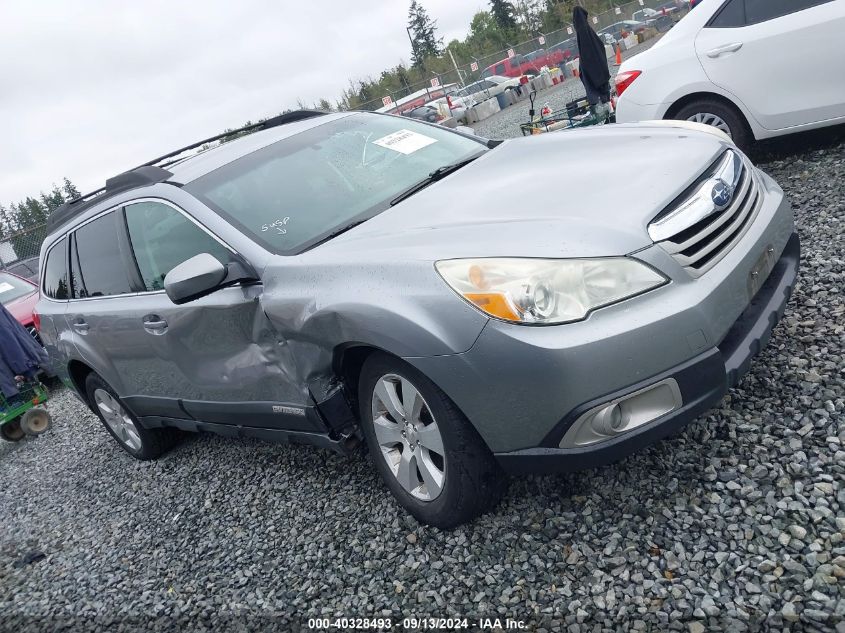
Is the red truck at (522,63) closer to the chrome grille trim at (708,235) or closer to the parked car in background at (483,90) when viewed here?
the parked car in background at (483,90)

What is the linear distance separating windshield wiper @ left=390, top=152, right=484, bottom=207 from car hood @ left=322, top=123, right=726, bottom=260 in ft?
0.24

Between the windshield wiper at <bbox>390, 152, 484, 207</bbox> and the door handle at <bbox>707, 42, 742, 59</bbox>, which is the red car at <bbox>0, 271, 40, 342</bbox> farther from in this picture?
the door handle at <bbox>707, 42, 742, 59</bbox>

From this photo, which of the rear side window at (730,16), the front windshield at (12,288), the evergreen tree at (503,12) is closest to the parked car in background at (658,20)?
the rear side window at (730,16)

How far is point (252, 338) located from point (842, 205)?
3870mm

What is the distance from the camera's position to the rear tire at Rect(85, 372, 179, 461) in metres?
4.70

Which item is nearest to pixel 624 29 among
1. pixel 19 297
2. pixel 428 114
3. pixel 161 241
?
pixel 428 114

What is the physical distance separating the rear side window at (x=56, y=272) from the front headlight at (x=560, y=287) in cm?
369

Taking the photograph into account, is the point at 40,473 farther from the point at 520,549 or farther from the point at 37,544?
the point at 520,549

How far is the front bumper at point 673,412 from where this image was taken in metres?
2.11

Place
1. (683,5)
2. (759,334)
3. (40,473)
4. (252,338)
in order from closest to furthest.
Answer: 1. (759,334)
2. (252,338)
3. (40,473)
4. (683,5)

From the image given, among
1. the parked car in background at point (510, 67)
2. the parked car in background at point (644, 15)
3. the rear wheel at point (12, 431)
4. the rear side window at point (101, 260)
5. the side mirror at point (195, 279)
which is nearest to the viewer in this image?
the side mirror at point (195, 279)

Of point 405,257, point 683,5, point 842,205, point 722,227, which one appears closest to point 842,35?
point 842,205

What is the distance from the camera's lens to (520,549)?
2484 millimetres

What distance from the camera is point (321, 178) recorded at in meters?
3.30
